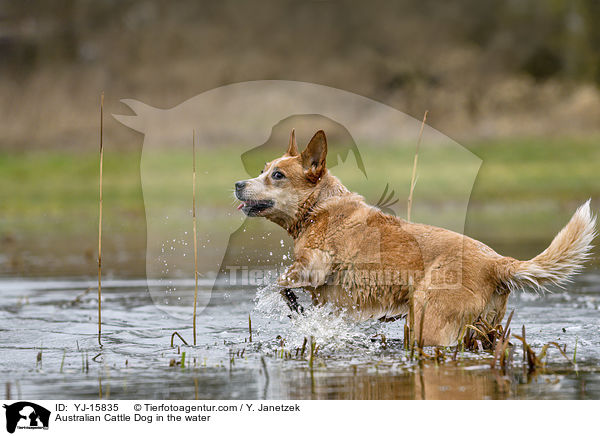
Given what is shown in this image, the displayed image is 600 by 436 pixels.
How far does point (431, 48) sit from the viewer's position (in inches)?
1038

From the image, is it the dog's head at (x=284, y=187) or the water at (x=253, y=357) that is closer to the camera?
the water at (x=253, y=357)

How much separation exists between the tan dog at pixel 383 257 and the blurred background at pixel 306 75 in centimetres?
1189

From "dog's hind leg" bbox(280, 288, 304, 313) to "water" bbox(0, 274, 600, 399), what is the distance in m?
0.08

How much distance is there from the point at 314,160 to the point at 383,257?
1.00 m

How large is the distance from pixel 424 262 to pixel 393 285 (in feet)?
1.00

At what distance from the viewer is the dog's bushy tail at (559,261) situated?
5875mm

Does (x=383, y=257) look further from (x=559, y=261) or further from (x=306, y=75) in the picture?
(x=306, y=75)

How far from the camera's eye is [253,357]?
600 cm

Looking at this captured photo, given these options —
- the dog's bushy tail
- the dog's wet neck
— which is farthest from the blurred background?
the dog's bushy tail

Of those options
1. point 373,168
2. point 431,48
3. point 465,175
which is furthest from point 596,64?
point 373,168
